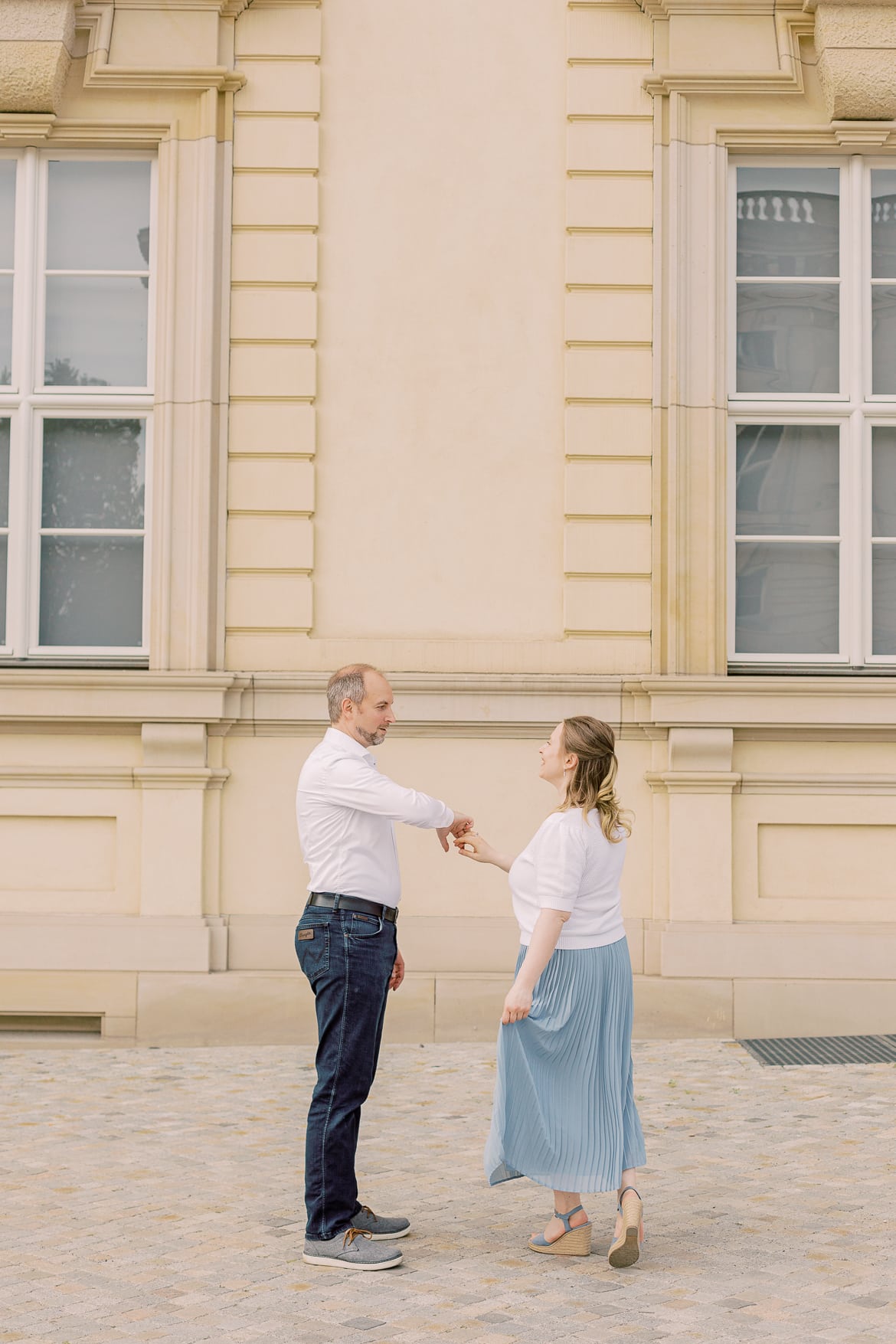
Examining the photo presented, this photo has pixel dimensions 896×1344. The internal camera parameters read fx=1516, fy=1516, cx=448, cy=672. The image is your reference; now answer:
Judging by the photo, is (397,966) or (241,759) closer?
(397,966)

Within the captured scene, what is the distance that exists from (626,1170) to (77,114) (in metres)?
5.98

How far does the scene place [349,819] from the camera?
4375 mm

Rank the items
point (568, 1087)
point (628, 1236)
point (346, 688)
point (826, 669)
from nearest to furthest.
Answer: point (628, 1236), point (568, 1087), point (346, 688), point (826, 669)

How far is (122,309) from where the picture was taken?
26.0 ft

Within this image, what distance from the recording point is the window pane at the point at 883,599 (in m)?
7.84

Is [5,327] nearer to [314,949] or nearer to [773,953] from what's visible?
[314,949]

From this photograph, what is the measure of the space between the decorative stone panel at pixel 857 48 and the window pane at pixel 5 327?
4326mm

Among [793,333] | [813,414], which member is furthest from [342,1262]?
[793,333]

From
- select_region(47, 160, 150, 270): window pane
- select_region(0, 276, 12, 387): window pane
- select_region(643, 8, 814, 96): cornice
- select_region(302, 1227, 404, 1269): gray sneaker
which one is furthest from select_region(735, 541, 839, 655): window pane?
select_region(302, 1227, 404, 1269): gray sneaker

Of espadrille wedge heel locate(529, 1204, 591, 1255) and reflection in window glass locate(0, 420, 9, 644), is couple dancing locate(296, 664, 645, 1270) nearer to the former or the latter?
espadrille wedge heel locate(529, 1204, 591, 1255)

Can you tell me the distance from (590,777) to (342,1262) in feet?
4.90

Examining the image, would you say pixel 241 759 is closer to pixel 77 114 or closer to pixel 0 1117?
pixel 0 1117

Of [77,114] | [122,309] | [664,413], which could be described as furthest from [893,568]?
[77,114]

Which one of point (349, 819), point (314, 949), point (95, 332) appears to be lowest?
point (314, 949)
